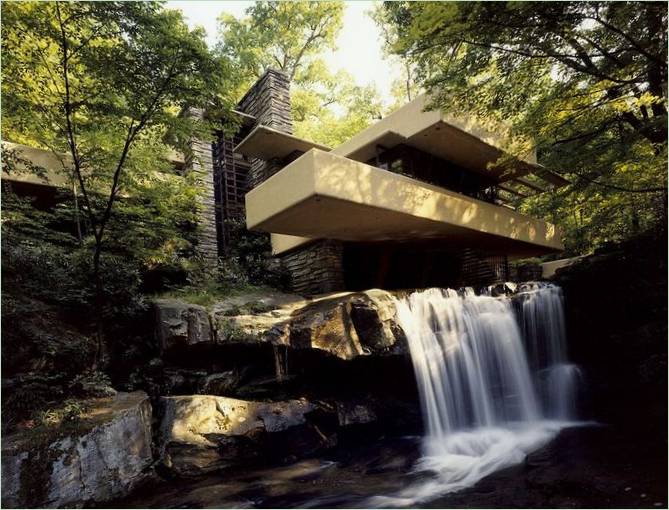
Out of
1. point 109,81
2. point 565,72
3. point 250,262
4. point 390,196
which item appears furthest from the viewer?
point 250,262

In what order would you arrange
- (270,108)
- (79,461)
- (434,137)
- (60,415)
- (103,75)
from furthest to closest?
(270,108)
(434,137)
(103,75)
(60,415)
(79,461)

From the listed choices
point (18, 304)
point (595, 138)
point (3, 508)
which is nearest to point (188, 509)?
point (3, 508)

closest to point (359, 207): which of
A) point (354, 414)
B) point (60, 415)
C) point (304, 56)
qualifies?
point (354, 414)

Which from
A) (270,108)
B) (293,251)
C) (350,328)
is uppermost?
(270,108)

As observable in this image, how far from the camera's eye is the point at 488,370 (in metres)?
8.05

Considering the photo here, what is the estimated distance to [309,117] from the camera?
2261 centimetres

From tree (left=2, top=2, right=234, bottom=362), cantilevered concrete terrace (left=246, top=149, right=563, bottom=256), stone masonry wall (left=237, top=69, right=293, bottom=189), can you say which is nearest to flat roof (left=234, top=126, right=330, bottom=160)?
stone masonry wall (left=237, top=69, right=293, bottom=189)

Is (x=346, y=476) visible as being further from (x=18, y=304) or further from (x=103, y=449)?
(x=18, y=304)

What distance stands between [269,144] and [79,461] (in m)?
8.65

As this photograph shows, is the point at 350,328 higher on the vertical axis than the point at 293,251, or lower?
lower

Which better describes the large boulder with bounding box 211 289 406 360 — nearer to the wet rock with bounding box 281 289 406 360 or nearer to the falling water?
the wet rock with bounding box 281 289 406 360

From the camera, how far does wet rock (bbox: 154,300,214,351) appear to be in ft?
23.5

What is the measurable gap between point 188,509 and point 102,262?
16.6 ft

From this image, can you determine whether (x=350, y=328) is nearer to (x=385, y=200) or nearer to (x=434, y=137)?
(x=385, y=200)
